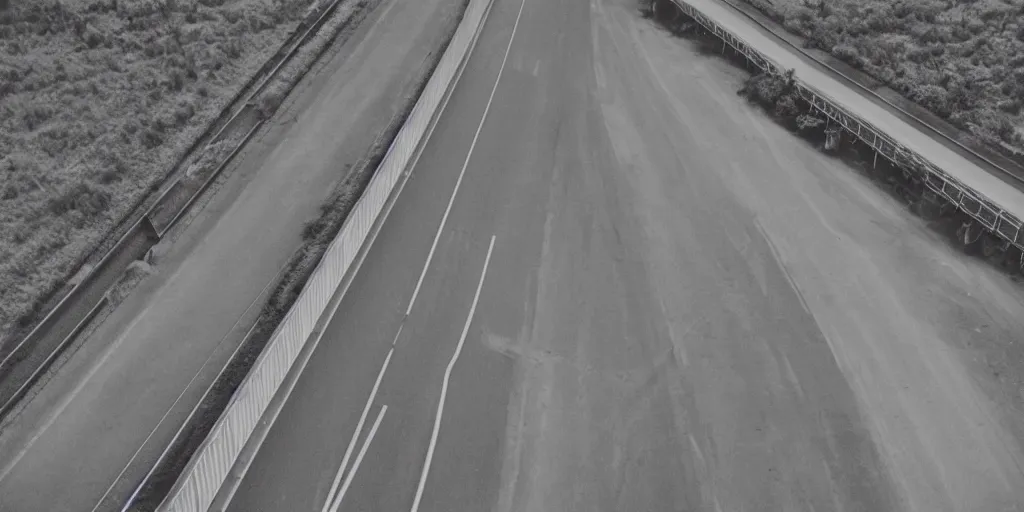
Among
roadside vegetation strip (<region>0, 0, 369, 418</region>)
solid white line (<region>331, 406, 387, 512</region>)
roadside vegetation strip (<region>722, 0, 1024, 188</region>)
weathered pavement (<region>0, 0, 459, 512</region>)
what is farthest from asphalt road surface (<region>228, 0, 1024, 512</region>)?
roadside vegetation strip (<region>0, 0, 369, 418</region>)

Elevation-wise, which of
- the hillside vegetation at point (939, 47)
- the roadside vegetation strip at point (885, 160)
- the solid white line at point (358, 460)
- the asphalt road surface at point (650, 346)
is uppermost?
the hillside vegetation at point (939, 47)

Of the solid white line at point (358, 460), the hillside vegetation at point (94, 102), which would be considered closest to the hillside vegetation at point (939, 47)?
the solid white line at point (358, 460)

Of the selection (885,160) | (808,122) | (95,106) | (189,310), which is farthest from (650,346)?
(95,106)

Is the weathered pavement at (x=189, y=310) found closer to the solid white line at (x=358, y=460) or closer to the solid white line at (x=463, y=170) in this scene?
the solid white line at (x=463, y=170)

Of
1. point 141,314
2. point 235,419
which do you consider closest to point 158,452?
point 235,419

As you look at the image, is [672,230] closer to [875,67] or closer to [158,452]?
[875,67]
